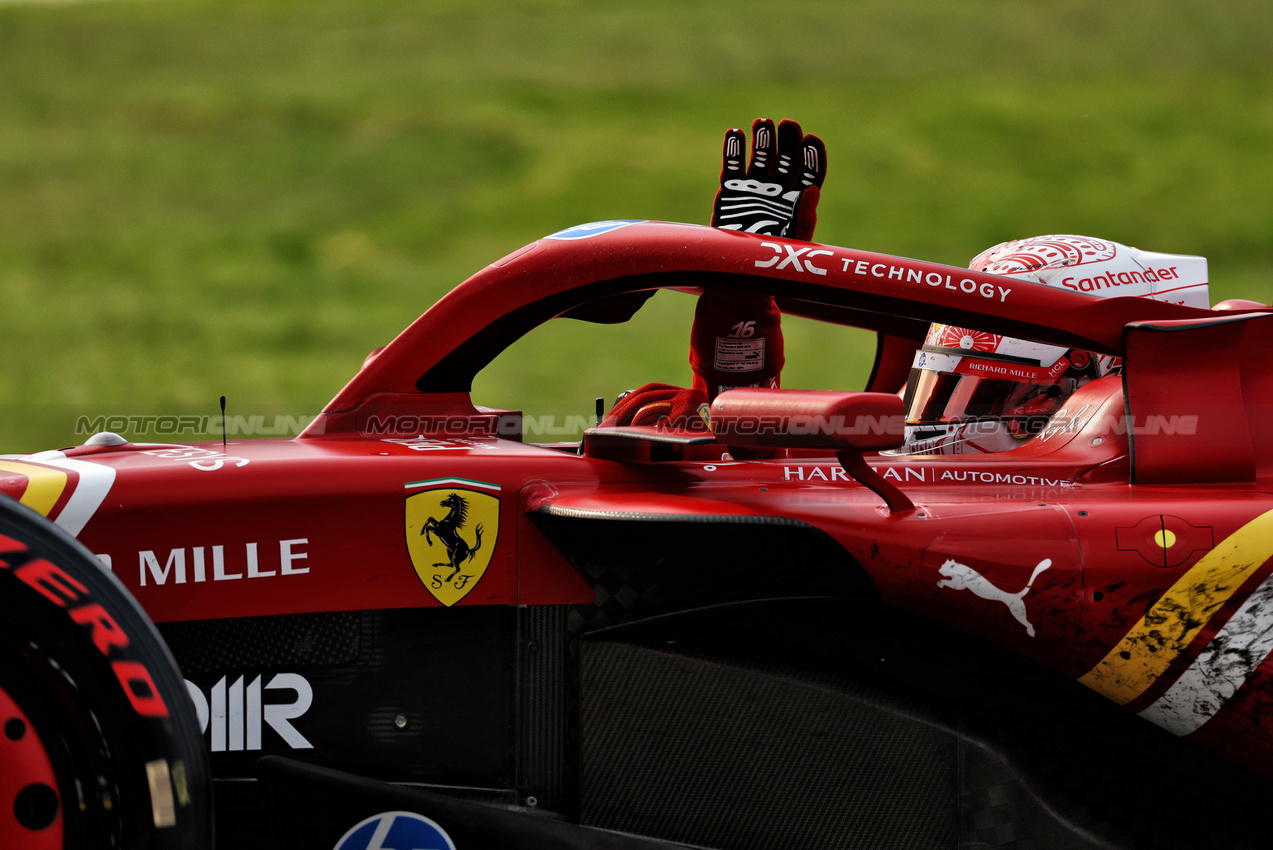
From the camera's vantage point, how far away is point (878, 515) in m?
1.81

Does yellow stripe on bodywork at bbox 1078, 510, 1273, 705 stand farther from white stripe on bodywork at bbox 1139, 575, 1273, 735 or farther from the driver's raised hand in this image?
the driver's raised hand

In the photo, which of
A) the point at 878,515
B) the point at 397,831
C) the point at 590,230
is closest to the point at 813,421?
the point at 878,515

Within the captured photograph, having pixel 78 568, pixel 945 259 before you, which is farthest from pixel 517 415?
pixel 945 259

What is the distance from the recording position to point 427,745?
1.76m

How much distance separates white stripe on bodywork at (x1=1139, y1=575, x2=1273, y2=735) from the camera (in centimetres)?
178

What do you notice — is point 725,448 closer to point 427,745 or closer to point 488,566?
point 488,566

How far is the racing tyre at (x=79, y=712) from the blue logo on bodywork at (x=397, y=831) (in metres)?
0.32

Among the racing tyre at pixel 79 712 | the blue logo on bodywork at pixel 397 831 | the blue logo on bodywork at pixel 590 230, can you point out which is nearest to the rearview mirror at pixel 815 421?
the blue logo on bodywork at pixel 590 230

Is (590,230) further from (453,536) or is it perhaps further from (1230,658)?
(1230,658)

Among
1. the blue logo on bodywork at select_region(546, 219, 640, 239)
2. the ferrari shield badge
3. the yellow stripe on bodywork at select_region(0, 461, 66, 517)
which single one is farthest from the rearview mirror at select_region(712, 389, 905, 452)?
the yellow stripe on bodywork at select_region(0, 461, 66, 517)

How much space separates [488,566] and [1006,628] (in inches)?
32.4

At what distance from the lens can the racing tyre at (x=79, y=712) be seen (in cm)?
141

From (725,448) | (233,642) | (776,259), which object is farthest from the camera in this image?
(725,448)

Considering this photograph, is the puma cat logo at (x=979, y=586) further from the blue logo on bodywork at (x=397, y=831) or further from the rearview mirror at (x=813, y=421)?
the blue logo on bodywork at (x=397, y=831)
